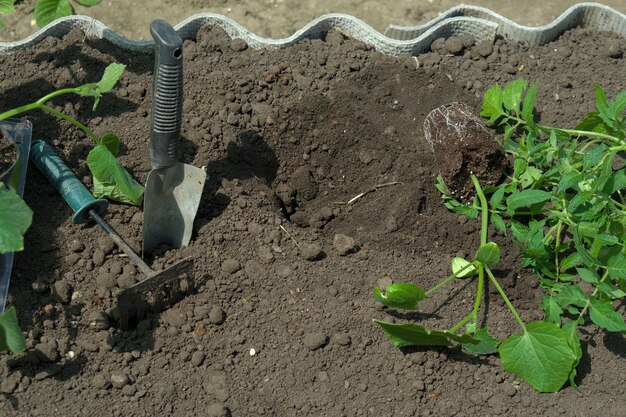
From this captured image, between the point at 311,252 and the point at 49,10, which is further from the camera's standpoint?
the point at 49,10

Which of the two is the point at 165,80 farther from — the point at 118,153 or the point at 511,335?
the point at 511,335

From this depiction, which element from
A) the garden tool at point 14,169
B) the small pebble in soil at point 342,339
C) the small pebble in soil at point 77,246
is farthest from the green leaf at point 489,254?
the garden tool at point 14,169

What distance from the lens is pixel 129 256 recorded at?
2592 millimetres

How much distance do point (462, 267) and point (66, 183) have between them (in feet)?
4.25

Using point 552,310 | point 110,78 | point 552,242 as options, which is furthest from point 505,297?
point 110,78

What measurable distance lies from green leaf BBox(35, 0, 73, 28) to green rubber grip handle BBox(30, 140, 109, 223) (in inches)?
24.1

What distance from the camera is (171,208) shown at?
271 centimetres

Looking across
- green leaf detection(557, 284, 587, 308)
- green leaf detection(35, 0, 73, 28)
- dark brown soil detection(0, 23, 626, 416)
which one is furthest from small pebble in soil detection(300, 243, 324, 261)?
green leaf detection(35, 0, 73, 28)

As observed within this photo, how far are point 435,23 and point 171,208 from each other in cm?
147

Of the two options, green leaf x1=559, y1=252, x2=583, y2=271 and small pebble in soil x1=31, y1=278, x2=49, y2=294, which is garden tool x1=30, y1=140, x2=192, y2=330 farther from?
green leaf x1=559, y1=252, x2=583, y2=271

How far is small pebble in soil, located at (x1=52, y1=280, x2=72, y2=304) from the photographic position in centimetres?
254

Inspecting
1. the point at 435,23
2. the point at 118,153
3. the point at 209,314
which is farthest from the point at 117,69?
the point at 435,23

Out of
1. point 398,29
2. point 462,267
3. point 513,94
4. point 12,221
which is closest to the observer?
point 12,221

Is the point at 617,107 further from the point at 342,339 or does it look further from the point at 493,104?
the point at 342,339
